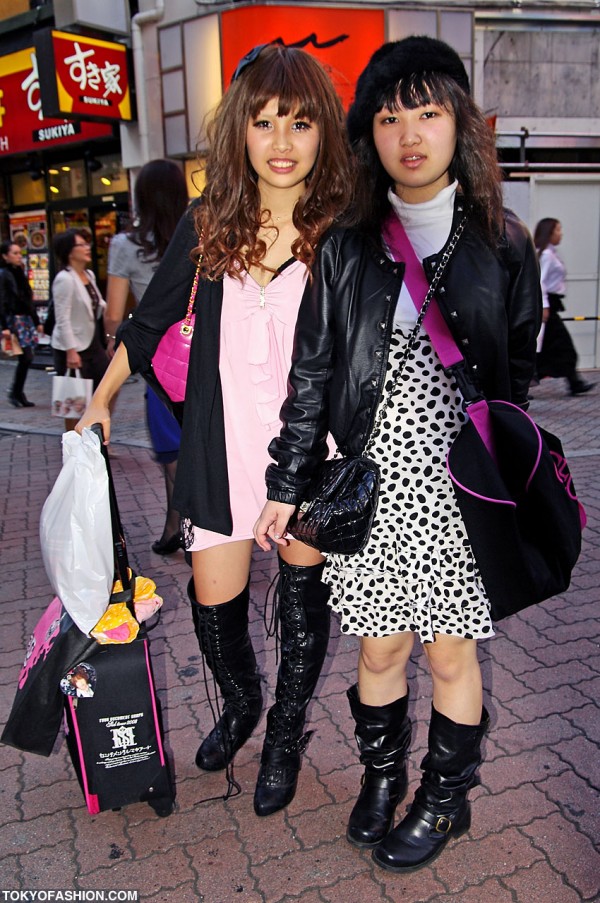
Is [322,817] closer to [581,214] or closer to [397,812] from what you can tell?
[397,812]

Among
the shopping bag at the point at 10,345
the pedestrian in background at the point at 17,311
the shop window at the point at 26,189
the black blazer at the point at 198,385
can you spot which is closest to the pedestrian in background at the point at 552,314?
the shopping bag at the point at 10,345

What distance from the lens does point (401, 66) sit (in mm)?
1848

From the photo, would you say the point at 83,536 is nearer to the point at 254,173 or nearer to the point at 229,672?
the point at 229,672

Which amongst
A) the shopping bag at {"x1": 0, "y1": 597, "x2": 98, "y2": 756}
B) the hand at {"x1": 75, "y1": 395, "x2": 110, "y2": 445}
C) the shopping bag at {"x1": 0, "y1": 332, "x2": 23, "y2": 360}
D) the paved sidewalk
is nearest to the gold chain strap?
the hand at {"x1": 75, "y1": 395, "x2": 110, "y2": 445}

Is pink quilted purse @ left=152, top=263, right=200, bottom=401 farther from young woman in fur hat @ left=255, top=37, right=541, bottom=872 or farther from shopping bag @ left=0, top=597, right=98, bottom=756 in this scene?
shopping bag @ left=0, top=597, right=98, bottom=756

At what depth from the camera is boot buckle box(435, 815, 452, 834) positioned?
2.14 m

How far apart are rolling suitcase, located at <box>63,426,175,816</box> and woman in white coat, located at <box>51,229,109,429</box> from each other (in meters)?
4.44

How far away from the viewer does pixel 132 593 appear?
2320mm

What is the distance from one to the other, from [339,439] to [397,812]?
3.99 ft

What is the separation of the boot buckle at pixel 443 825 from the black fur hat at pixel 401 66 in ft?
6.12

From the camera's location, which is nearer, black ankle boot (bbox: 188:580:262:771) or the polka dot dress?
the polka dot dress

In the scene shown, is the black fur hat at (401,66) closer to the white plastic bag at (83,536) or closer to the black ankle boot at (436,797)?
the white plastic bag at (83,536)

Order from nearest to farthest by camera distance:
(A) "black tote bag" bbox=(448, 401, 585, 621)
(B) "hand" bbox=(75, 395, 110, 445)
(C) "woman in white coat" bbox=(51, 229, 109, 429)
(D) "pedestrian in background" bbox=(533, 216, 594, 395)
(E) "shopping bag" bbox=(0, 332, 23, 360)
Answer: (A) "black tote bag" bbox=(448, 401, 585, 621)
(B) "hand" bbox=(75, 395, 110, 445)
(C) "woman in white coat" bbox=(51, 229, 109, 429)
(D) "pedestrian in background" bbox=(533, 216, 594, 395)
(E) "shopping bag" bbox=(0, 332, 23, 360)

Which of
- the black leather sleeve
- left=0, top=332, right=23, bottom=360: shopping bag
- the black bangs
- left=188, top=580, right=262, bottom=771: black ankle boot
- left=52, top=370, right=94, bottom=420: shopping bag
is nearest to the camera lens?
the black bangs
